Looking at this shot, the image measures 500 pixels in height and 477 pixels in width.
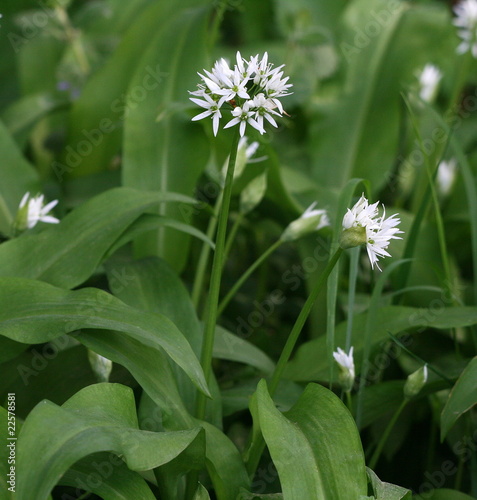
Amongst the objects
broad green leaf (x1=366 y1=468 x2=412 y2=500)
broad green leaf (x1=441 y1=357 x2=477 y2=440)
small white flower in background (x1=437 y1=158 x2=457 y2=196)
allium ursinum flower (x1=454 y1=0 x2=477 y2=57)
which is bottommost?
broad green leaf (x1=366 y1=468 x2=412 y2=500)

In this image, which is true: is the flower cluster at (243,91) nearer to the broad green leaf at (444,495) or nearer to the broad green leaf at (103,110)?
the broad green leaf at (444,495)

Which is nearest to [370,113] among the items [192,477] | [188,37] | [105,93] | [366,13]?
[366,13]

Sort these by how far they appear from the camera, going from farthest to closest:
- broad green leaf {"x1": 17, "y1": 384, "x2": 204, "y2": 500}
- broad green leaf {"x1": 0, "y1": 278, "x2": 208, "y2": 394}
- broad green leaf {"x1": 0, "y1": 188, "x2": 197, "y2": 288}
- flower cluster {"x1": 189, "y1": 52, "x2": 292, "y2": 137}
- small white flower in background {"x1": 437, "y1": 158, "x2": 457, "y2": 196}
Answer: small white flower in background {"x1": 437, "y1": 158, "x2": 457, "y2": 196}, broad green leaf {"x1": 0, "y1": 188, "x2": 197, "y2": 288}, broad green leaf {"x1": 0, "y1": 278, "x2": 208, "y2": 394}, flower cluster {"x1": 189, "y1": 52, "x2": 292, "y2": 137}, broad green leaf {"x1": 17, "y1": 384, "x2": 204, "y2": 500}

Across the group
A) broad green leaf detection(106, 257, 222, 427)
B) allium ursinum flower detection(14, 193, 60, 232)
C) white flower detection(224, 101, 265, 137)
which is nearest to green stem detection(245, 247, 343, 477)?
broad green leaf detection(106, 257, 222, 427)

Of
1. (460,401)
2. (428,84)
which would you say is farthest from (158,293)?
(428,84)

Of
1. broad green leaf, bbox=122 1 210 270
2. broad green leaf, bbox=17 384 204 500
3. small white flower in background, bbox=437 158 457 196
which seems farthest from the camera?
small white flower in background, bbox=437 158 457 196

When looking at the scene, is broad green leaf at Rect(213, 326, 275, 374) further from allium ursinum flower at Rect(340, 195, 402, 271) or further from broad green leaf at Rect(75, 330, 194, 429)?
allium ursinum flower at Rect(340, 195, 402, 271)

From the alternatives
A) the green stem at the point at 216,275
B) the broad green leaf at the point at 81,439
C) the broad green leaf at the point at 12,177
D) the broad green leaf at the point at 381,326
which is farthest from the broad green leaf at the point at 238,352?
the broad green leaf at the point at 12,177
